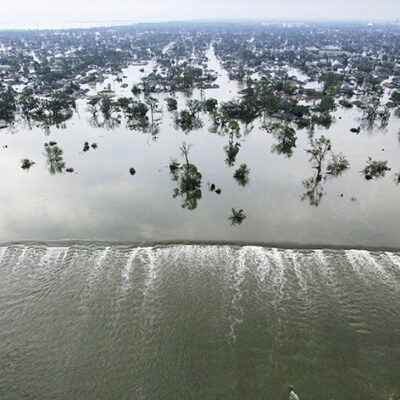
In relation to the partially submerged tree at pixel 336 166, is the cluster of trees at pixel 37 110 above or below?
above

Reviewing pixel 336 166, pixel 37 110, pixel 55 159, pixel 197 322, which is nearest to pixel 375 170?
pixel 336 166

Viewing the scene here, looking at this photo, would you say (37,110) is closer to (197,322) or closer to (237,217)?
(237,217)

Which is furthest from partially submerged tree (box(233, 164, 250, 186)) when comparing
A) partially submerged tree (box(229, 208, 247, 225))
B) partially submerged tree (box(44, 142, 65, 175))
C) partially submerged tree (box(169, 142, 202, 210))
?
partially submerged tree (box(44, 142, 65, 175))

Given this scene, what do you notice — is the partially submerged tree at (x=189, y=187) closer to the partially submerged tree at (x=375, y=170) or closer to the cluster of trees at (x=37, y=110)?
the partially submerged tree at (x=375, y=170)

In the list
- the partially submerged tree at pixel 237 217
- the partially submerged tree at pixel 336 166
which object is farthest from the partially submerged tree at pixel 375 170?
the partially submerged tree at pixel 237 217

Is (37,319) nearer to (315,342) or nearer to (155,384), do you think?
(155,384)

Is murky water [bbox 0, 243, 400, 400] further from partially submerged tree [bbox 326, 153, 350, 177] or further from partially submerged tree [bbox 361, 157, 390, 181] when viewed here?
partially submerged tree [bbox 361, 157, 390, 181]
